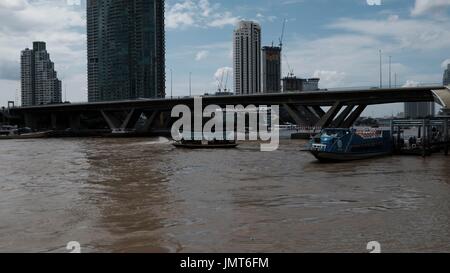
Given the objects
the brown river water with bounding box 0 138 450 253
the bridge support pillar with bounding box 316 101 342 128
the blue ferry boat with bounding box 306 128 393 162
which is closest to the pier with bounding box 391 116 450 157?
the blue ferry boat with bounding box 306 128 393 162

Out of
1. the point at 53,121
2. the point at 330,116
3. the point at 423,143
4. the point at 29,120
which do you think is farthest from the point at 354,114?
the point at 29,120

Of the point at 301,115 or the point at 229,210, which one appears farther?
the point at 301,115

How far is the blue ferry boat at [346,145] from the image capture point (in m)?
47.2

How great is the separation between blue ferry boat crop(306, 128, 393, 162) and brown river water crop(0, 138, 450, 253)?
5408mm

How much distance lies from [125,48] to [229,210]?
151 metres

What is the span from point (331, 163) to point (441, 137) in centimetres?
2280

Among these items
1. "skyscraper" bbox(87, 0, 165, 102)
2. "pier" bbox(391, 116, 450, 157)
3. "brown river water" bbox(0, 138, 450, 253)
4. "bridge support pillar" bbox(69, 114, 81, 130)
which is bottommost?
"brown river water" bbox(0, 138, 450, 253)

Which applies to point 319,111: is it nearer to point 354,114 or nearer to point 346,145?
point 354,114

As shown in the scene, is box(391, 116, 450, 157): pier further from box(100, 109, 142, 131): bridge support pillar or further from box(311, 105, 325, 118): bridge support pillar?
box(100, 109, 142, 131): bridge support pillar

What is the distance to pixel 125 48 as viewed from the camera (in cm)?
16638

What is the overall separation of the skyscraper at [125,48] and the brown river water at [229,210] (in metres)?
130

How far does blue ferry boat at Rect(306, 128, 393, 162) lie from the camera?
4716 cm
